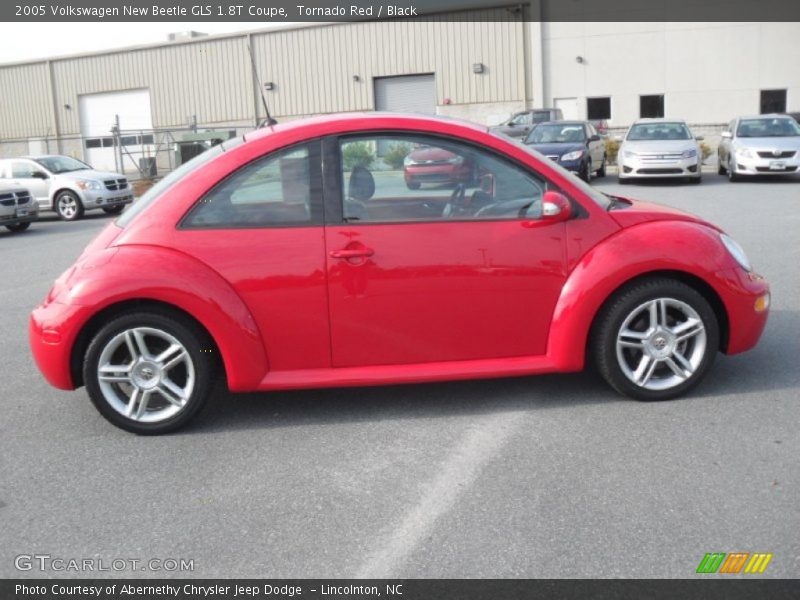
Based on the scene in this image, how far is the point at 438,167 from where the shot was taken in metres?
4.90

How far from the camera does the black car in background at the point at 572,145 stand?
20.8 metres

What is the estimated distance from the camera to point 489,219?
4855 millimetres

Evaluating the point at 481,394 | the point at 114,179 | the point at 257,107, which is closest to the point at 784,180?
the point at 114,179

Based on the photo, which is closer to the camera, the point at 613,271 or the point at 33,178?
the point at 613,271

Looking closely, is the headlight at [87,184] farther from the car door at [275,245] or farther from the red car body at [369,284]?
the car door at [275,245]

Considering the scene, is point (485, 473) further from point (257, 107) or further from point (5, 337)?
point (257, 107)

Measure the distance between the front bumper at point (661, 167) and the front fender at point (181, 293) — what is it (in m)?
17.2

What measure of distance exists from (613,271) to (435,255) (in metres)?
0.96

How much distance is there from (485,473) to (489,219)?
1.43 meters

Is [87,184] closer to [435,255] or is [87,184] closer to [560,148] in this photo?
[560,148]

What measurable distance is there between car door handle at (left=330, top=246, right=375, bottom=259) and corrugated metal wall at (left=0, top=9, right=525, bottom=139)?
36.9 metres

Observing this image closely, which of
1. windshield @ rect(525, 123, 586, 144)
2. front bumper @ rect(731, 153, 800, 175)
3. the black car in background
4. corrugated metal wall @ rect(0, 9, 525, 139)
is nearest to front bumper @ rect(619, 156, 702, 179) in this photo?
front bumper @ rect(731, 153, 800, 175)

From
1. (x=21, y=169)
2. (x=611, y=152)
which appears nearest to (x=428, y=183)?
(x=21, y=169)

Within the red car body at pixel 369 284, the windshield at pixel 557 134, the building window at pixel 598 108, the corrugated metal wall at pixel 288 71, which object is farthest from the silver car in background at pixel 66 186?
the building window at pixel 598 108
